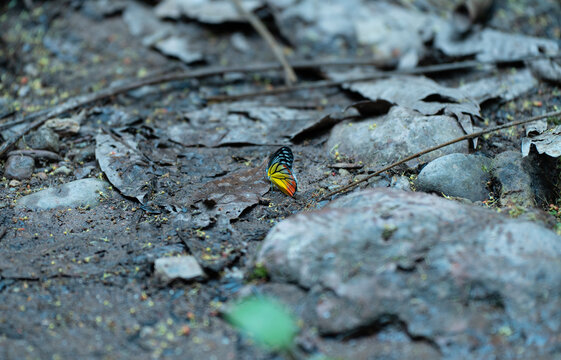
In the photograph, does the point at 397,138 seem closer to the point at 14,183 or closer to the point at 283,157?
the point at 283,157

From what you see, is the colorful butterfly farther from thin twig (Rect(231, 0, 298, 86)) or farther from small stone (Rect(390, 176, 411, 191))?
thin twig (Rect(231, 0, 298, 86))

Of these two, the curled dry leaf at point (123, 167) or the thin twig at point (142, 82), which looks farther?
the thin twig at point (142, 82)

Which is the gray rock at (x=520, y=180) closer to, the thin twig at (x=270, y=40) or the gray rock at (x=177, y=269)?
the gray rock at (x=177, y=269)

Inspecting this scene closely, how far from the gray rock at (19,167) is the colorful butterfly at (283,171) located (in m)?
2.08

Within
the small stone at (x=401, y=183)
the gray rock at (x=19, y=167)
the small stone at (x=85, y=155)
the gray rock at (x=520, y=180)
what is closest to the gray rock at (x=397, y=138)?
the small stone at (x=401, y=183)

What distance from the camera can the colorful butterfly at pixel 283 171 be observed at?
3748 millimetres

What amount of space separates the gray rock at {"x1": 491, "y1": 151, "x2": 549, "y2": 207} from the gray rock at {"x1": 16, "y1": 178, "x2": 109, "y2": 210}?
3.08m

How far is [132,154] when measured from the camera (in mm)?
4254

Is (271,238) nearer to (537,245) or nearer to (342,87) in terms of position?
(537,245)

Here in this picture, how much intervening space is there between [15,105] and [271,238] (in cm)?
383

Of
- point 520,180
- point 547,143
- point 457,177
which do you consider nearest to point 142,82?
point 457,177

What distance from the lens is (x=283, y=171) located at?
3.82 m

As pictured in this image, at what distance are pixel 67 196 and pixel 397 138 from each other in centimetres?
274

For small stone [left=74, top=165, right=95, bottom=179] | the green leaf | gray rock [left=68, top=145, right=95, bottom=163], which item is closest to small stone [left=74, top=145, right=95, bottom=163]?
gray rock [left=68, top=145, right=95, bottom=163]
